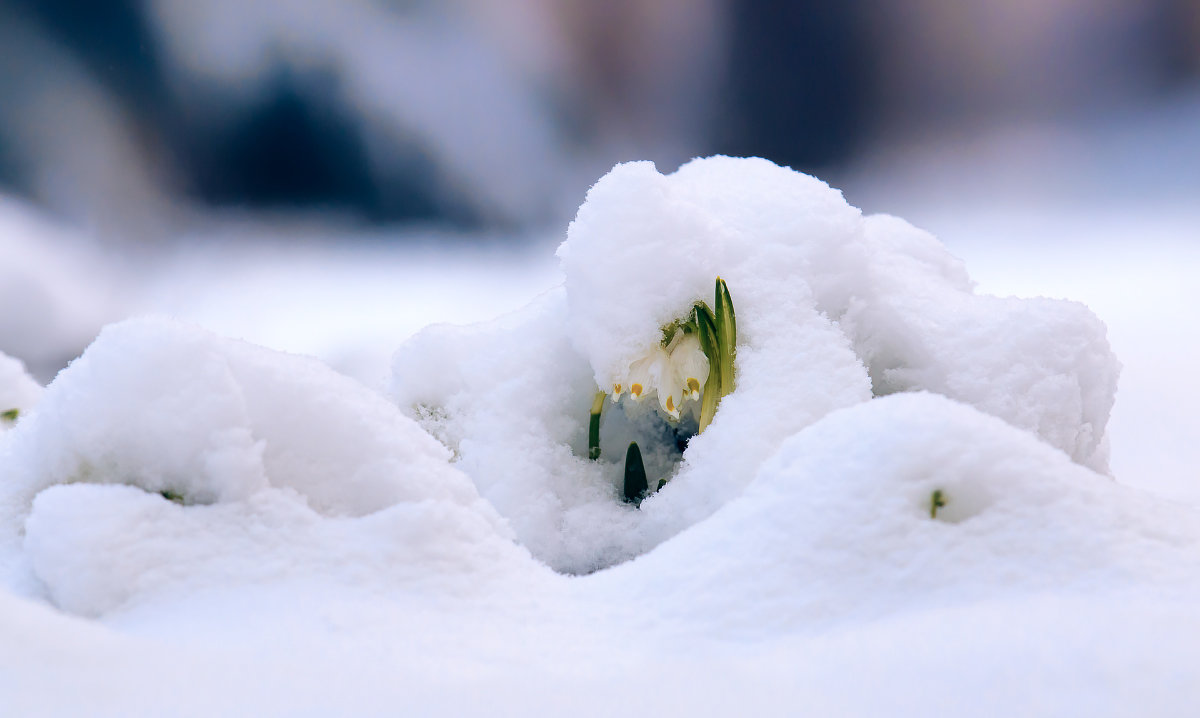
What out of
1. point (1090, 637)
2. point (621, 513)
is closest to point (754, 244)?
point (621, 513)

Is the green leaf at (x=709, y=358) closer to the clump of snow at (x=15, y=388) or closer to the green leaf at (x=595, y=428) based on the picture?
the green leaf at (x=595, y=428)

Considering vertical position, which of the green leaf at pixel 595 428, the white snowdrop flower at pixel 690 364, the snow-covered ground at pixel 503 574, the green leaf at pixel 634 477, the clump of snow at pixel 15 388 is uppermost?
the clump of snow at pixel 15 388

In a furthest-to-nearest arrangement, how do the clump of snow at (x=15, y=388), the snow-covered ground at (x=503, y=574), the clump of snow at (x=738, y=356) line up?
1. the clump of snow at (x=15, y=388)
2. the clump of snow at (x=738, y=356)
3. the snow-covered ground at (x=503, y=574)

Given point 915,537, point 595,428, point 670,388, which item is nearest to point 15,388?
point 595,428

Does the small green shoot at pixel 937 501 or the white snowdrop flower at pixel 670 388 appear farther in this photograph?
the white snowdrop flower at pixel 670 388

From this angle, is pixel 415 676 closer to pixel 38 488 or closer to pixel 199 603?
pixel 199 603

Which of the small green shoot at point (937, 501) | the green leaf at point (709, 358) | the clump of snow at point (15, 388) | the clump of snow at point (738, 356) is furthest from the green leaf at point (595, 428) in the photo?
the clump of snow at point (15, 388)
